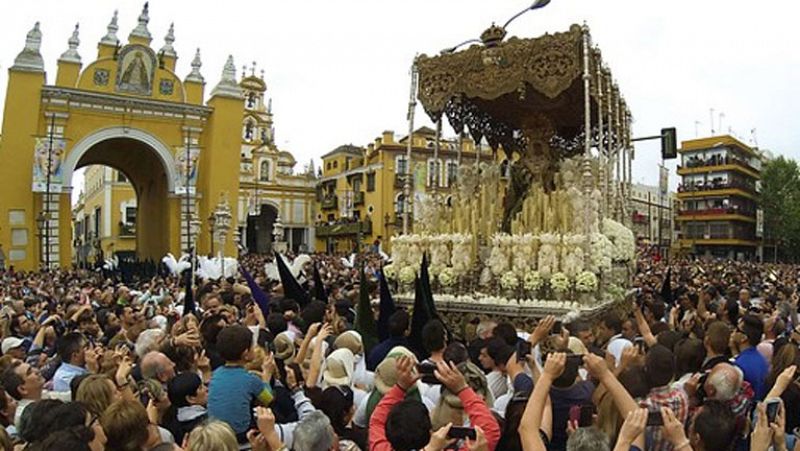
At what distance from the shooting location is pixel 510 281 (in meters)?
11.3

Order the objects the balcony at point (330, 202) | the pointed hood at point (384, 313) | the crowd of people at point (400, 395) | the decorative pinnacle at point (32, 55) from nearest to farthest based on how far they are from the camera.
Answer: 1. the crowd of people at point (400, 395)
2. the pointed hood at point (384, 313)
3. the decorative pinnacle at point (32, 55)
4. the balcony at point (330, 202)

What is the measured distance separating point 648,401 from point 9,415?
142 inches

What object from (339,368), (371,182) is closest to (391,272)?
(339,368)

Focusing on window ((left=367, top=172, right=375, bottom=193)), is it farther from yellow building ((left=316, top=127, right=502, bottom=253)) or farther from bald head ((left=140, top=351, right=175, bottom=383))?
bald head ((left=140, top=351, right=175, bottom=383))

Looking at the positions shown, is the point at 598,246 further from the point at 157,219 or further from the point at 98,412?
the point at 157,219

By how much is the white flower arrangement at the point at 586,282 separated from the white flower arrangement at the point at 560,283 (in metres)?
0.16

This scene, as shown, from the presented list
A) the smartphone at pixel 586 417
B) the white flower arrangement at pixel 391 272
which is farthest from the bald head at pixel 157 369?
the white flower arrangement at pixel 391 272

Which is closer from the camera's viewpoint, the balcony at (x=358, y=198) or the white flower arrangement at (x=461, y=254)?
the white flower arrangement at (x=461, y=254)

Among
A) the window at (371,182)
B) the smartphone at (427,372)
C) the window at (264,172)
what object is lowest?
the smartphone at (427,372)

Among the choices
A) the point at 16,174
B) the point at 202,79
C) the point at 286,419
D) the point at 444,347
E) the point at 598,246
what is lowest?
the point at 286,419

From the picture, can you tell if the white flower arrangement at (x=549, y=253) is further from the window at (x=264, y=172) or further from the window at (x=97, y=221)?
the window at (x=97, y=221)

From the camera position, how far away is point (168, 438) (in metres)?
3.39

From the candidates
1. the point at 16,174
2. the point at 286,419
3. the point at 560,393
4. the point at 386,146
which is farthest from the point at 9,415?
the point at 386,146

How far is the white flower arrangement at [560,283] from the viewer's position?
1089 cm
